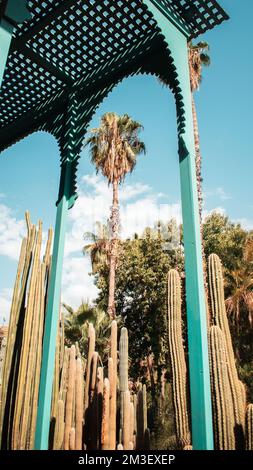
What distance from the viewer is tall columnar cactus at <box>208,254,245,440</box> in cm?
296

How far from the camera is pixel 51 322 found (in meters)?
3.10

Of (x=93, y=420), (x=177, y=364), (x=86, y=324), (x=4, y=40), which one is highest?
(x=86, y=324)

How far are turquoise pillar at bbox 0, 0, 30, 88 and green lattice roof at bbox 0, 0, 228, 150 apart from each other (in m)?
1.07

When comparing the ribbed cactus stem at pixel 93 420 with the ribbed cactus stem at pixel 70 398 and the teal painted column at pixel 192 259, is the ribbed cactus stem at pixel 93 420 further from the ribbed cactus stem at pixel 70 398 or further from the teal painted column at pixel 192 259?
the teal painted column at pixel 192 259

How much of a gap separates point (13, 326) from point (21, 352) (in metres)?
0.29

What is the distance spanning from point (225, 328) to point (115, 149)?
1106 cm

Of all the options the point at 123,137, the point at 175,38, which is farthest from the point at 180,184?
the point at 123,137

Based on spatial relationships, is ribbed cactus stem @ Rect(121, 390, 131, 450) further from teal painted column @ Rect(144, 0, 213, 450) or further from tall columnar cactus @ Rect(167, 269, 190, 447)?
teal painted column @ Rect(144, 0, 213, 450)

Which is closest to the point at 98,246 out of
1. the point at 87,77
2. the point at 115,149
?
the point at 115,149

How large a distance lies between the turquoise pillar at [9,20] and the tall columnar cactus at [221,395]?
261cm

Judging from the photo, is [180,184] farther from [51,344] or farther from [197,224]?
[51,344]

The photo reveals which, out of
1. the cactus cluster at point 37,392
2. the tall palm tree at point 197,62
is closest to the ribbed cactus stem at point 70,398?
the cactus cluster at point 37,392

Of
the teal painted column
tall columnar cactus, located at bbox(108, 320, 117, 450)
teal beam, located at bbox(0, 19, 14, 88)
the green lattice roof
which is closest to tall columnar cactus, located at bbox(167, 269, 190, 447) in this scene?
tall columnar cactus, located at bbox(108, 320, 117, 450)

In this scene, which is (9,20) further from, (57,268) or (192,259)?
(57,268)
